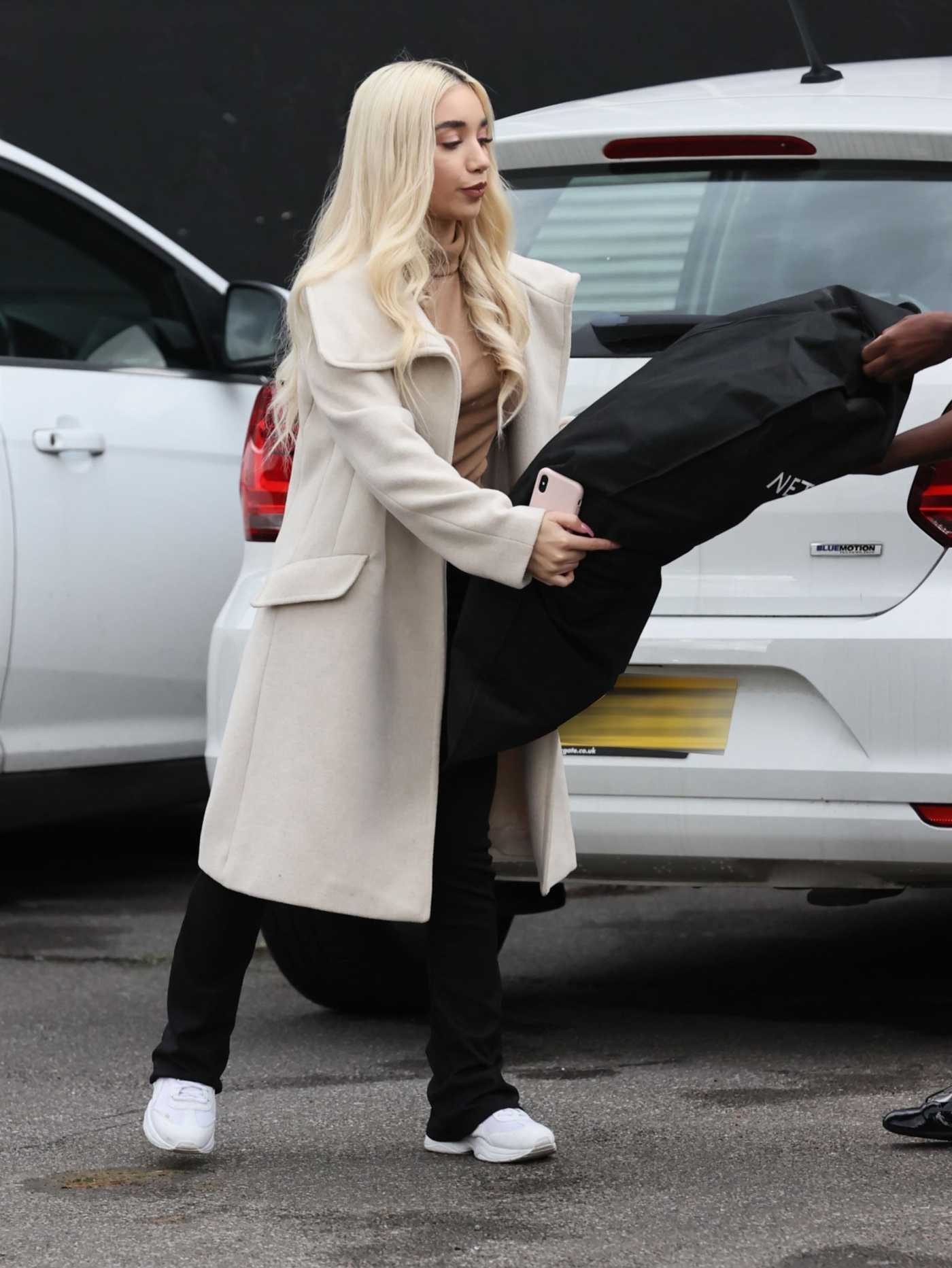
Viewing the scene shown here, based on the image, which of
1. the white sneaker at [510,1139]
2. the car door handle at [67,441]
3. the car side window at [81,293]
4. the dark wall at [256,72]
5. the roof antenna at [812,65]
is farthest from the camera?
the dark wall at [256,72]

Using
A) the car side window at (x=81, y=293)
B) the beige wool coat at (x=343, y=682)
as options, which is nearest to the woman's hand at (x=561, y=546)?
the beige wool coat at (x=343, y=682)

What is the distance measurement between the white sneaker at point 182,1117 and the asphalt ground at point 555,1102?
2.1 inches

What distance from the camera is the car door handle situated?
5.07 m

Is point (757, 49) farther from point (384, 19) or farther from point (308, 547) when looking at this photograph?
point (308, 547)

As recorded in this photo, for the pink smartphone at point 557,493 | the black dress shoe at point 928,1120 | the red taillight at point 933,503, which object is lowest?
the black dress shoe at point 928,1120

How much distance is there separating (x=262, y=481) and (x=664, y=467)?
4.47 ft

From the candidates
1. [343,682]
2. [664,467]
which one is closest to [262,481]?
[343,682]

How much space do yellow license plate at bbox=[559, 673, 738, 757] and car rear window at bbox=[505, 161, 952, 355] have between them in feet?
1.95

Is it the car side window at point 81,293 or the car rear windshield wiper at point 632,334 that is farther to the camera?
the car side window at point 81,293

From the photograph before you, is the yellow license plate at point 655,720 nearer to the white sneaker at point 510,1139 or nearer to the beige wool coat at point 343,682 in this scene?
the beige wool coat at point 343,682

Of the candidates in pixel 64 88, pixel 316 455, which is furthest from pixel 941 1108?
pixel 64 88

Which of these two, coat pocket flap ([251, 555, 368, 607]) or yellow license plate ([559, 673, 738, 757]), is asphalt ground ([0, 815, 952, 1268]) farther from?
coat pocket flap ([251, 555, 368, 607])

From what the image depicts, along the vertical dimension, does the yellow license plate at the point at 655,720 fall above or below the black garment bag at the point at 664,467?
below

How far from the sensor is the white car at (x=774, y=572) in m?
3.61
